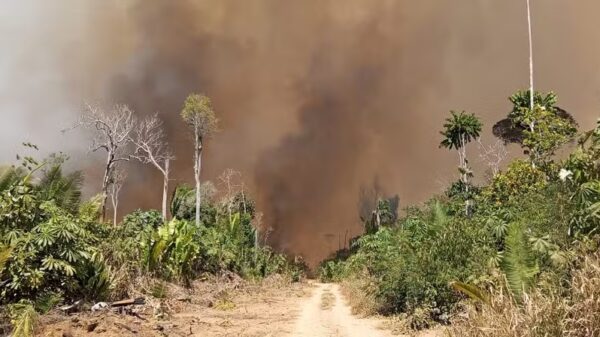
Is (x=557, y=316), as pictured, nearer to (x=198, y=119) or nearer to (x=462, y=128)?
(x=198, y=119)

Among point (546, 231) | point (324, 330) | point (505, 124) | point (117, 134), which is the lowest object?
point (324, 330)

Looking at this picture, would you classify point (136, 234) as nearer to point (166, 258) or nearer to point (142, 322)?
point (166, 258)

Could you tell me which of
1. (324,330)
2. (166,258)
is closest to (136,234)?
(166,258)

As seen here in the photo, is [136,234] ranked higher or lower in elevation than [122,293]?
higher

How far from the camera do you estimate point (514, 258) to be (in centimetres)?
890

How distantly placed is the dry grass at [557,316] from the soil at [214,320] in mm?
5816

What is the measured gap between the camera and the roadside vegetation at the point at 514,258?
5.50m

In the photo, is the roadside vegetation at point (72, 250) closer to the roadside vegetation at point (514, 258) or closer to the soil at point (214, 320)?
the soil at point (214, 320)

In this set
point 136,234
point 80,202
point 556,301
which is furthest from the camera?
Result: point 136,234

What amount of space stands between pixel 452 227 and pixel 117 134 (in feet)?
74.2

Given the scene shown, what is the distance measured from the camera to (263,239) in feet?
151

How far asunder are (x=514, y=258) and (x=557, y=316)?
3753 millimetres

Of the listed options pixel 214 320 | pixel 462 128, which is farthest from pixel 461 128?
pixel 214 320

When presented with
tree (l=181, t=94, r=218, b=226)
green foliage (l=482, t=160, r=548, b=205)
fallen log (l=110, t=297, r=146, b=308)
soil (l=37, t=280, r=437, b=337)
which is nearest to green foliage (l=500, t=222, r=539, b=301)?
soil (l=37, t=280, r=437, b=337)
